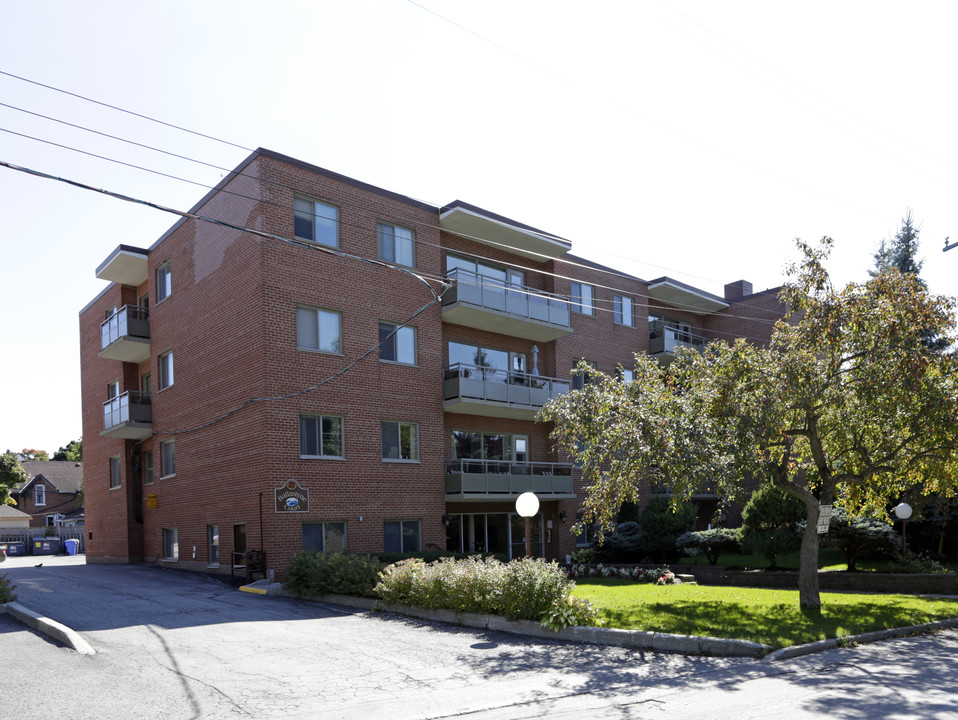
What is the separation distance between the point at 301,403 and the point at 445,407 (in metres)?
5.54

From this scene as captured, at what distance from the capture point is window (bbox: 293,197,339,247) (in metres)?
23.5

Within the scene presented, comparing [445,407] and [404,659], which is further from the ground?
[445,407]

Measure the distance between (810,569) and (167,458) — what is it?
883 inches

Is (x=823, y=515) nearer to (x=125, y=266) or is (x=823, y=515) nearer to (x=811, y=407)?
(x=811, y=407)

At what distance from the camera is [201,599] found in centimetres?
1878

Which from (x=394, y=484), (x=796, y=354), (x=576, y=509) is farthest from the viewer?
(x=576, y=509)

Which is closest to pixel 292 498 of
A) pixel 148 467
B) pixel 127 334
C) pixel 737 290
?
pixel 127 334

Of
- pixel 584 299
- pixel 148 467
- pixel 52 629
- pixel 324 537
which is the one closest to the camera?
pixel 52 629

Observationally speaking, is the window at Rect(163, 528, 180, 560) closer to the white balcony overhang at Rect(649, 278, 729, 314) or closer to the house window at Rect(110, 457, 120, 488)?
the house window at Rect(110, 457, 120, 488)

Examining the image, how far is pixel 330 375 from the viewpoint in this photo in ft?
77.5

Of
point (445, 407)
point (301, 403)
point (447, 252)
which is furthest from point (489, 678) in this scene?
point (447, 252)

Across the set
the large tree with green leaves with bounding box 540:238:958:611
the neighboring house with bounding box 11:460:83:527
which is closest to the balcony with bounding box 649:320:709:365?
the large tree with green leaves with bounding box 540:238:958:611

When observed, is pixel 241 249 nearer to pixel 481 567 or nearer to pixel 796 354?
pixel 481 567

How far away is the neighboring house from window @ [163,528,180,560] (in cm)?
4484
